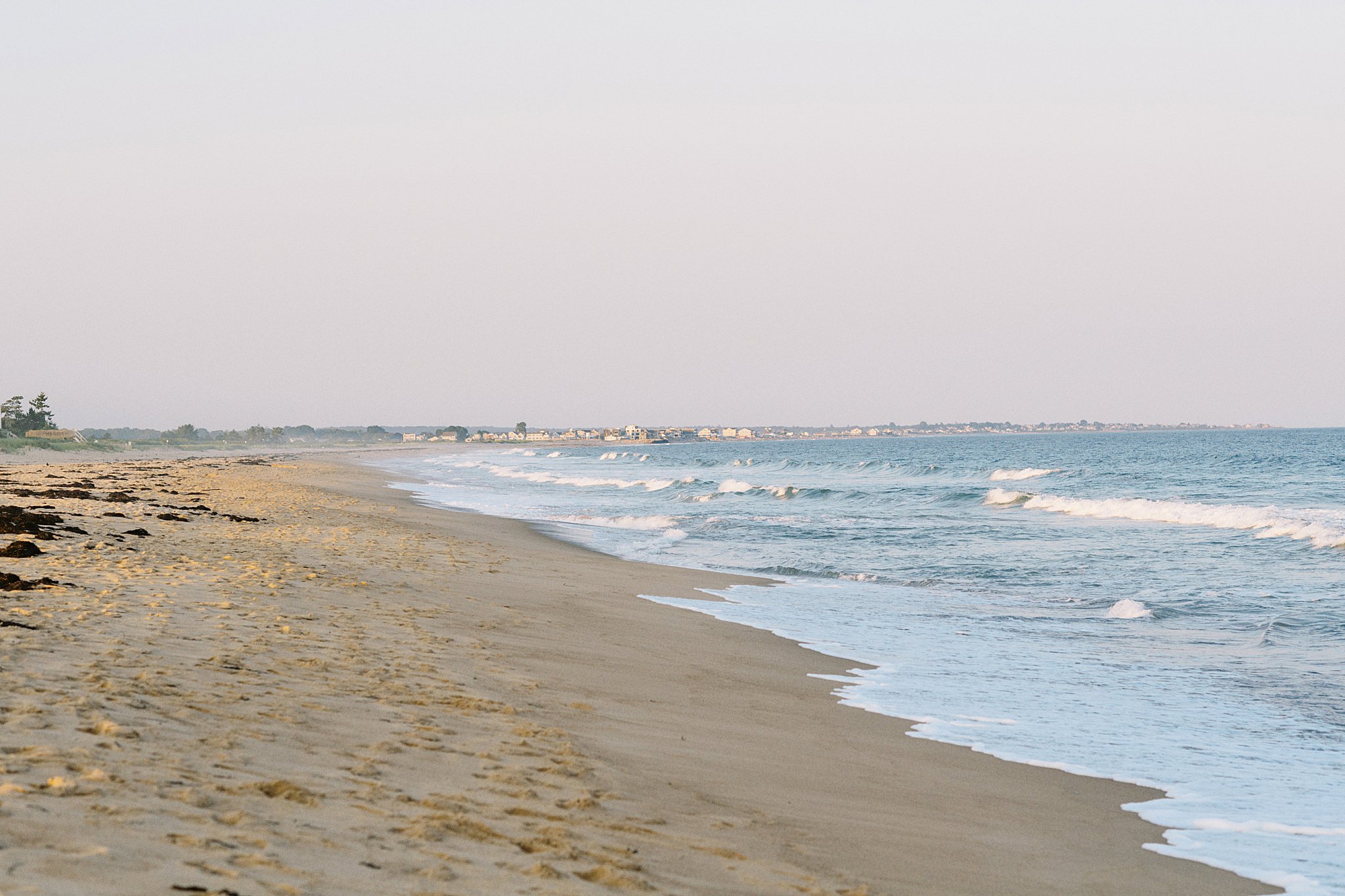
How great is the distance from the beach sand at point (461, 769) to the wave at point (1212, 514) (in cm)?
2010

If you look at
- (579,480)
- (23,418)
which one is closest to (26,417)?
(23,418)

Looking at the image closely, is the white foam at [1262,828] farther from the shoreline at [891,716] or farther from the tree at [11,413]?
the tree at [11,413]

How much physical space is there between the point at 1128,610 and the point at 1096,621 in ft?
2.64

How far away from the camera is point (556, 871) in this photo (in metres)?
4.52

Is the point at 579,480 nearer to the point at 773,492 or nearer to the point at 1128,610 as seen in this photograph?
the point at 773,492

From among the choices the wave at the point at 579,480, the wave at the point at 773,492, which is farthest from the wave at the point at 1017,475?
the wave at the point at 579,480

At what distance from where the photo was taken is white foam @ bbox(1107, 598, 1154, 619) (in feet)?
50.9

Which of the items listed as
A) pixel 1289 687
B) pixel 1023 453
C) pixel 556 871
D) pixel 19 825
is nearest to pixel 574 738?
pixel 556 871

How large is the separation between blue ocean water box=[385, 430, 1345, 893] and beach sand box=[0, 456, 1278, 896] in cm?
65

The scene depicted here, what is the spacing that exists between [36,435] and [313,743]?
12024cm

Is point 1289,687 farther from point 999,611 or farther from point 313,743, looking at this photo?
point 313,743

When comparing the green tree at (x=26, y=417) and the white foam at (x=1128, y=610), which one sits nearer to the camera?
the white foam at (x=1128, y=610)

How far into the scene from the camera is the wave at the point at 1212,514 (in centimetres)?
2633

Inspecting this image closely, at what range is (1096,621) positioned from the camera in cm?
1527
